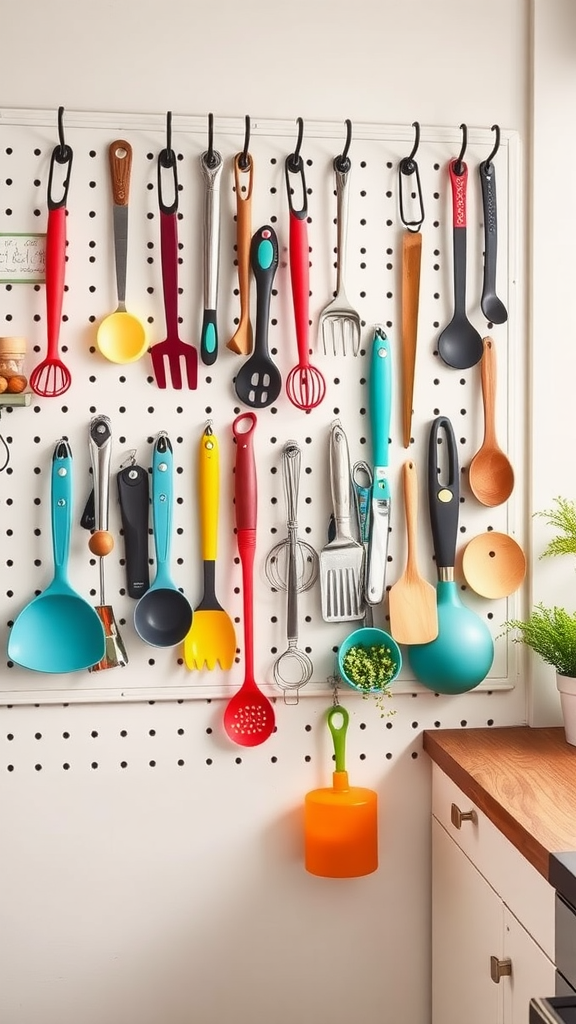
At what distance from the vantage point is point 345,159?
1.70m

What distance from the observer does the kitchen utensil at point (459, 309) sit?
172 cm

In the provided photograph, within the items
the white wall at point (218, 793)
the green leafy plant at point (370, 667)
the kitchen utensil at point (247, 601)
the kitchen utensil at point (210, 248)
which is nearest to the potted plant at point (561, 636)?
the white wall at point (218, 793)

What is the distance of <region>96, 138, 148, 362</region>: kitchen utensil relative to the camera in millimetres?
1658

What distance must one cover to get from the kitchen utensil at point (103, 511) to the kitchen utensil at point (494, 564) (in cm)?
66

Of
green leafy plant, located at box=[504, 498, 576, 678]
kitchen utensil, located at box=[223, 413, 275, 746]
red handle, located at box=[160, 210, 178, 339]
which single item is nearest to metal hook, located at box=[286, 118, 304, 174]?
red handle, located at box=[160, 210, 178, 339]

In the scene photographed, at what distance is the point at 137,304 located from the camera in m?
1.70

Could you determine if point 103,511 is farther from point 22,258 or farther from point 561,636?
point 561,636

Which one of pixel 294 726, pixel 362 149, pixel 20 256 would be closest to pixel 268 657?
pixel 294 726

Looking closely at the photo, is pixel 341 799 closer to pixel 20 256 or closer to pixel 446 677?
pixel 446 677

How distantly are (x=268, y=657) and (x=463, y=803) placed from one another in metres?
0.43

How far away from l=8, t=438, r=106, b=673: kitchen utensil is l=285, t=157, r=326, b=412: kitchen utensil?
435mm

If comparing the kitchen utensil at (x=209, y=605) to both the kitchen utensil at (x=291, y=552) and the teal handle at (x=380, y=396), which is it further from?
the teal handle at (x=380, y=396)

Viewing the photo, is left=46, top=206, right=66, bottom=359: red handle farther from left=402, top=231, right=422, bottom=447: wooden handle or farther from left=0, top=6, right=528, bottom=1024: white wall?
left=402, top=231, right=422, bottom=447: wooden handle

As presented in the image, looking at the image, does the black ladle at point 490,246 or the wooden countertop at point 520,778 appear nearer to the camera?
the wooden countertop at point 520,778
